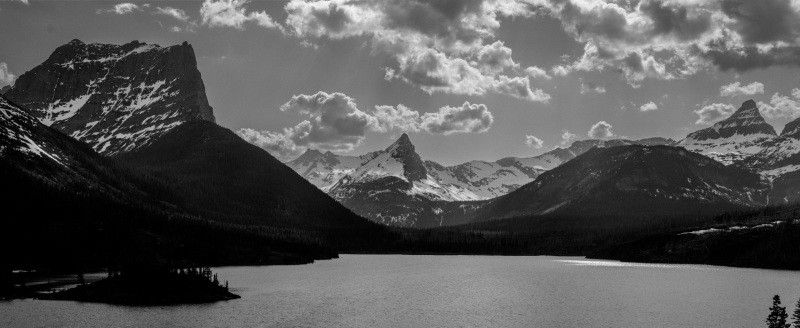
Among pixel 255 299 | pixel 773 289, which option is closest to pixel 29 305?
pixel 255 299

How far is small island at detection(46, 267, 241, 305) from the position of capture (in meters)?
142

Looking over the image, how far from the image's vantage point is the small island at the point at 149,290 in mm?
142125

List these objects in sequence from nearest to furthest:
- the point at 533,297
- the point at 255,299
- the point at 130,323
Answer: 1. the point at 130,323
2. the point at 255,299
3. the point at 533,297

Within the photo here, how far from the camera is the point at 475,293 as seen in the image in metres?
177

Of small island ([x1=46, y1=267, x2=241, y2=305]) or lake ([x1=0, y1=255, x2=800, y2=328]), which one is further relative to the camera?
small island ([x1=46, y1=267, x2=241, y2=305])

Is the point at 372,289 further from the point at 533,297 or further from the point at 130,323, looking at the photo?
the point at 130,323

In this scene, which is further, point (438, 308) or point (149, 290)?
point (149, 290)

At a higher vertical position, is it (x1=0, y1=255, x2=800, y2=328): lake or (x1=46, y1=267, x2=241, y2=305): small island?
(x1=46, y1=267, x2=241, y2=305): small island

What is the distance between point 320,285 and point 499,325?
83668mm

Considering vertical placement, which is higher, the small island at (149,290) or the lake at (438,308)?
the small island at (149,290)

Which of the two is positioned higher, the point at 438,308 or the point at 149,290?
the point at 149,290

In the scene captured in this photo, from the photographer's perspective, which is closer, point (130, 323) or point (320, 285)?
point (130, 323)

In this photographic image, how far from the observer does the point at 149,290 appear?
145 metres

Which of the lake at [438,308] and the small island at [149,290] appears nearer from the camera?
the lake at [438,308]
